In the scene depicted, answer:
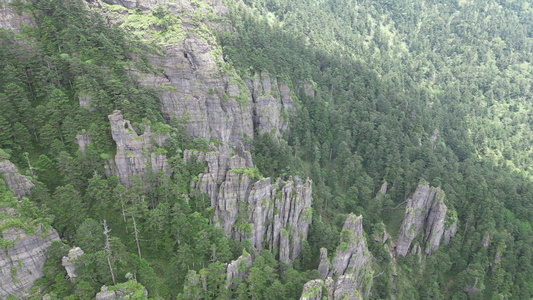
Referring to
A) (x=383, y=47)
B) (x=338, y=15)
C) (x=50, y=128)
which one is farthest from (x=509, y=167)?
(x=50, y=128)

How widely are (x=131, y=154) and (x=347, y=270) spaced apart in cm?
4506

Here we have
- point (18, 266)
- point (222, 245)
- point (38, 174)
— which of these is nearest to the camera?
point (18, 266)

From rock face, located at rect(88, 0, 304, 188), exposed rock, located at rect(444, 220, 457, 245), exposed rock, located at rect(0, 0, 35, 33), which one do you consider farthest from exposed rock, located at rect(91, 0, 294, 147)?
exposed rock, located at rect(444, 220, 457, 245)

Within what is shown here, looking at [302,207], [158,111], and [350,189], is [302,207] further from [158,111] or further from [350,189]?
[158,111]

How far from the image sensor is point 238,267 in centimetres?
5000

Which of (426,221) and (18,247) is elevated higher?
(18,247)

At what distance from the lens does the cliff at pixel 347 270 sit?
2060 inches

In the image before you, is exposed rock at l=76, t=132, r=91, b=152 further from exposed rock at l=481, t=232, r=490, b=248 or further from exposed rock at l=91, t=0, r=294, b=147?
exposed rock at l=481, t=232, r=490, b=248

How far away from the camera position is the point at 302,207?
67.3m

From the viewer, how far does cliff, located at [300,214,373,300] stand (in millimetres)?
52312

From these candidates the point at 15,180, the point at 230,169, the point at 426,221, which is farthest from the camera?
the point at 426,221

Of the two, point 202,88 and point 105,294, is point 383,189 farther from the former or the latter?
point 105,294

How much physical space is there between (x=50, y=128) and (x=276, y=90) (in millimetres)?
61995

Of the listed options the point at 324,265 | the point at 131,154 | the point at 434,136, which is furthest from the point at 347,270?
the point at 434,136
